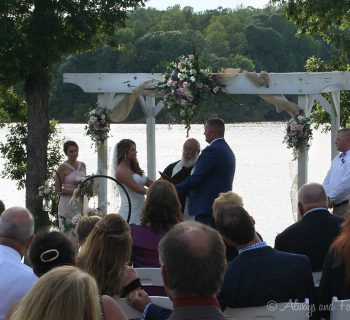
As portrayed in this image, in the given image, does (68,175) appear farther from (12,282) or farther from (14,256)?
(12,282)

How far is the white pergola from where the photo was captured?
411 inches

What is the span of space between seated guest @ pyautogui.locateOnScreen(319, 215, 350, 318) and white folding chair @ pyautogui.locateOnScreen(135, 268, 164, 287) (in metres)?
0.94

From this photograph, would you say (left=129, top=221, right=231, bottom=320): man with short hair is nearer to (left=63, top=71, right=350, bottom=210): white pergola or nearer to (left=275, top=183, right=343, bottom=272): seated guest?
(left=275, top=183, right=343, bottom=272): seated guest

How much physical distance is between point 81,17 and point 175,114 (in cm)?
226

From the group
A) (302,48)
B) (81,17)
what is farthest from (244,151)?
(81,17)

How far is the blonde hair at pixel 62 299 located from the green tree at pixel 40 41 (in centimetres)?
882

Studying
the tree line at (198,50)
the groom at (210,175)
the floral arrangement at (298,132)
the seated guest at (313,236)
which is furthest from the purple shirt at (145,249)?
the tree line at (198,50)

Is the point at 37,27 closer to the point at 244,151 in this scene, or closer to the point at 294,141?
the point at 294,141

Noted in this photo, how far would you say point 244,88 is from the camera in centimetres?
1056

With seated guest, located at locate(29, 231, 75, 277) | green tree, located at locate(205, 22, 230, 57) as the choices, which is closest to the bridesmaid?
seated guest, located at locate(29, 231, 75, 277)

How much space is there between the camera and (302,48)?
121 feet

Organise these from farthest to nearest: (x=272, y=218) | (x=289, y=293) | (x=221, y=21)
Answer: (x=221, y=21), (x=272, y=218), (x=289, y=293)

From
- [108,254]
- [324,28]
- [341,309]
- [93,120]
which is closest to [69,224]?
[93,120]

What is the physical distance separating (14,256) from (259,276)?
Answer: 4.15 ft
